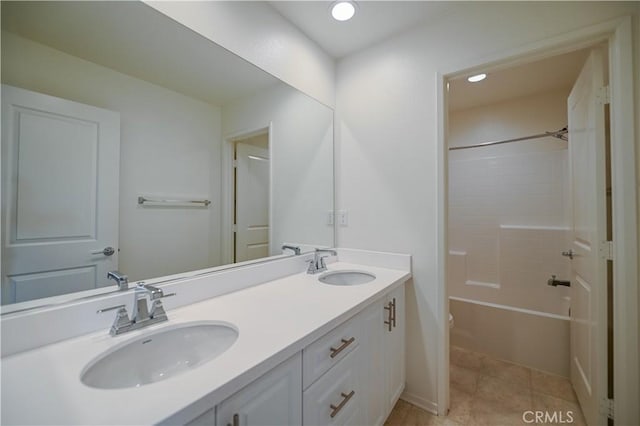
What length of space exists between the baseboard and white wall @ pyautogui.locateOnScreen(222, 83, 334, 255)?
1107 millimetres

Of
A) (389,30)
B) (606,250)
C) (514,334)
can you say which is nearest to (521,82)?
(389,30)

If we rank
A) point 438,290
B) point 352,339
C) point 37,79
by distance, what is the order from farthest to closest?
1. point 438,290
2. point 352,339
3. point 37,79

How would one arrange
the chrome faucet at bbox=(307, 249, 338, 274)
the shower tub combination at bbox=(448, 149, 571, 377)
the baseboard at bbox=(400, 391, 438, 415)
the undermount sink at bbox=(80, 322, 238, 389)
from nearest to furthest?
the undermount sink at bbox=(80, 322, 238, 389), the baseboard at bbox=(400, 391, 438, 415), the chrome faucet at bbox=(307, 249, 338, 274), the shower tub combination at bbox=(448, 149, 571, 377)

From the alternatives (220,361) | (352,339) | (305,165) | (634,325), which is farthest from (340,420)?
(305,165)

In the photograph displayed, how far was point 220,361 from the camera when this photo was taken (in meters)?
0.68

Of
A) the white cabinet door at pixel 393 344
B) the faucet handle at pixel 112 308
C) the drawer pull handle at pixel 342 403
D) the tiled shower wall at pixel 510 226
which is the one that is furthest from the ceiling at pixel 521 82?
the faucet handle at pixel 112 308

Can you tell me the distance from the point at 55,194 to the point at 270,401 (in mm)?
935

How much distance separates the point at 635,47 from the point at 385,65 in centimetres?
118

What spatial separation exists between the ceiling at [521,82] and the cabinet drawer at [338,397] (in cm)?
202

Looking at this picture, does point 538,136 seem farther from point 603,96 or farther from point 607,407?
point 607,407

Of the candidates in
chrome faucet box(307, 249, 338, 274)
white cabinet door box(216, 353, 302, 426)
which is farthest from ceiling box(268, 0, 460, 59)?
white cabinet door box(216, 353, 302, 426)

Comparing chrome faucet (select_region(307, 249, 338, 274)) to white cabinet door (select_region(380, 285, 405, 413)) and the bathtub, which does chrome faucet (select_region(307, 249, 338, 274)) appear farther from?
the bathtub

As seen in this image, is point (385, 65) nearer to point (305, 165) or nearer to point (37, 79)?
point (305, 165)

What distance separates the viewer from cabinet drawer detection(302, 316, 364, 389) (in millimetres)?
871
